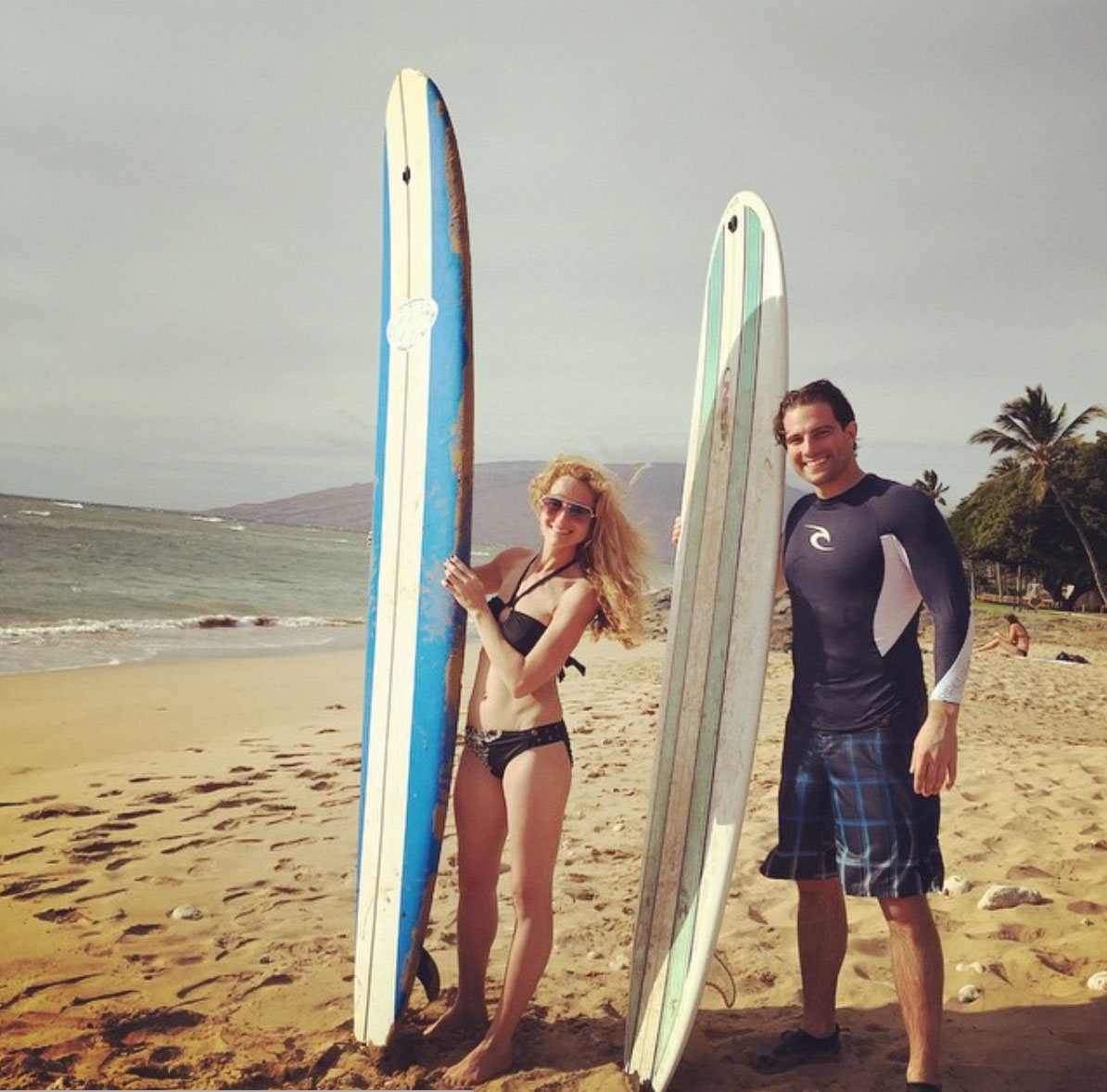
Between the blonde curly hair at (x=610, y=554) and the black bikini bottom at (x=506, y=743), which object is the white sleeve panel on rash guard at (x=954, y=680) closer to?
the blonde curly hair at (x=610, y=554)

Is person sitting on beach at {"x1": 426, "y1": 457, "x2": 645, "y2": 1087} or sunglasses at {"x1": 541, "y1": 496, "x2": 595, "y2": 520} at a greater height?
sunglasses at {"x1": 541, "y1": 496, "x2": 595, "y2": 520}

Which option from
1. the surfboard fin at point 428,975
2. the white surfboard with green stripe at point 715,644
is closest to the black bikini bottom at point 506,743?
the white surfboard with green stripe at point 715,644

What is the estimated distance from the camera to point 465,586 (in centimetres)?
218

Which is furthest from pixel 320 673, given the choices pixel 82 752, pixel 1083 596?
pixel 1083 596

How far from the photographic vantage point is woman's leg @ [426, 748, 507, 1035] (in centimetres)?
213

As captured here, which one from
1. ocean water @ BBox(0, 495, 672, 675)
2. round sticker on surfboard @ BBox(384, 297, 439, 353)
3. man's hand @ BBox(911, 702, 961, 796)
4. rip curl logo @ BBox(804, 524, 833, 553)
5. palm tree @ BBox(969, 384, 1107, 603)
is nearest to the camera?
man's hand @ BBox(911, 702, 961, 796)

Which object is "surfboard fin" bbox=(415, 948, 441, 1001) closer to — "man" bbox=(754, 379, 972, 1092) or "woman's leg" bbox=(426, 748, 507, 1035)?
"woman's leg" bbox=(426, 748, 507, 1035)

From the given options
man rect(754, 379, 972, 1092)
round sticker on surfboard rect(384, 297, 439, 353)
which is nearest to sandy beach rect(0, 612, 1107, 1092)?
man rect(754, 379, 972, 1092)

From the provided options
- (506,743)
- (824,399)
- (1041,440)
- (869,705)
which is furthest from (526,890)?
(1041,440)

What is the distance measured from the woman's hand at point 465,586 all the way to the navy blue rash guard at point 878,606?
0.79 m

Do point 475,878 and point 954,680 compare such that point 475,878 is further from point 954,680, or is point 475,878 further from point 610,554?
point 954,680

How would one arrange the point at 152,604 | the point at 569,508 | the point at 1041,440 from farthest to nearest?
the point at 1041,440
the point at 152,604
the point at 569,508

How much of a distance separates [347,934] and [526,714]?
4.56 ft

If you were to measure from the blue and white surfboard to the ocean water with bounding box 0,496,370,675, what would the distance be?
7496 millimetres
